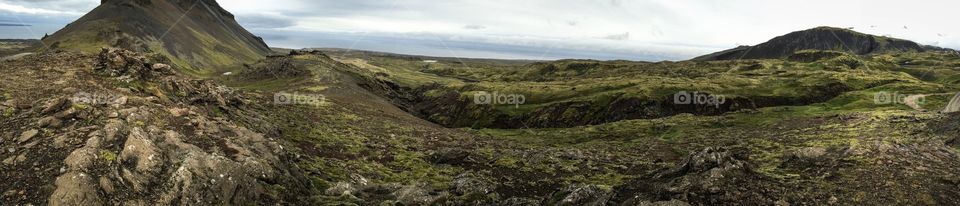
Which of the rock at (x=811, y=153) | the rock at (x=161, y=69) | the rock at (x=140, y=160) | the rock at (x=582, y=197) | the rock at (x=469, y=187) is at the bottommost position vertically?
the rock at (x=469, y=187)

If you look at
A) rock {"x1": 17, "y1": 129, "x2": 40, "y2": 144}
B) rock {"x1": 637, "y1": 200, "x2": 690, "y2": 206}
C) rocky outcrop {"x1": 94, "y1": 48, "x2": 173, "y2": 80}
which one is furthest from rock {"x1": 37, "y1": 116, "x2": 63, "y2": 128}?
rock {"x1": 637, "y1": 200, "x2": 690, "y2": 206}

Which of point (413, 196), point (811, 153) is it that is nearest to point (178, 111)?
point (413, 196)

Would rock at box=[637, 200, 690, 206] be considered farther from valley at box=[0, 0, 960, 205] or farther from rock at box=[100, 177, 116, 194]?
rock at box=[100, 177, 116, 194]

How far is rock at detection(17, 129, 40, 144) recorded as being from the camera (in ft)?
82.9

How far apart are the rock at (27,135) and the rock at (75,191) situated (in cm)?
555

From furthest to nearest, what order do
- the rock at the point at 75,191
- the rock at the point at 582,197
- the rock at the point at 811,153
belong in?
the rock at the point at 811,153 → the rock at the point at 582,197 → the rock at the point at 75,191

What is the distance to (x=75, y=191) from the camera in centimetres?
2155

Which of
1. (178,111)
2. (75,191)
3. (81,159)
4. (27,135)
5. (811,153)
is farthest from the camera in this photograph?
(178,111)

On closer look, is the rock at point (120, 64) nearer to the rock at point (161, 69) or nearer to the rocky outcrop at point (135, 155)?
the rocky outcrop at point (135, 155)

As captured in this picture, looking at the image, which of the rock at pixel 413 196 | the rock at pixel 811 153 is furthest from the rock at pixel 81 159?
the rock at pixel 811 153

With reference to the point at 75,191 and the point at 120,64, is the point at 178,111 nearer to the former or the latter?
the point at 120,64

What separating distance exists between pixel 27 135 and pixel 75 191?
7.43 metres

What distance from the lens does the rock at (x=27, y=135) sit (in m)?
25.3

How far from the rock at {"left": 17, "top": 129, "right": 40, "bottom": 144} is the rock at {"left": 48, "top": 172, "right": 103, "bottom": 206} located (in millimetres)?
5547
